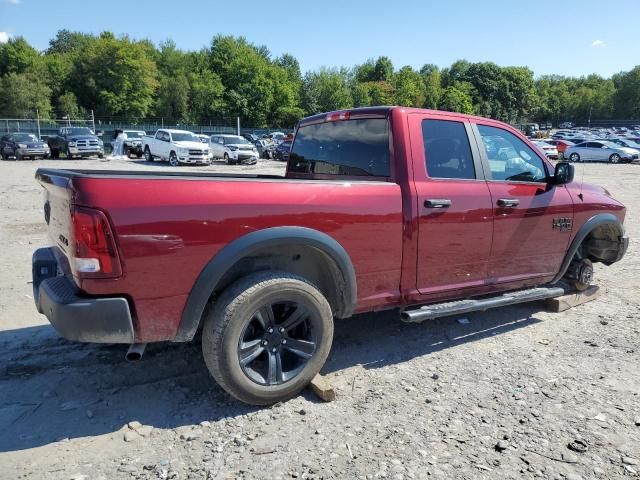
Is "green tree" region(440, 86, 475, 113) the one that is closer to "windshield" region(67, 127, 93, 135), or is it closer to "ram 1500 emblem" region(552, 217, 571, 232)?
"windshield" region(67, 127, 93, 135)

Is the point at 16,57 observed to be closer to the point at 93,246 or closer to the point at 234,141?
the point at 234,141

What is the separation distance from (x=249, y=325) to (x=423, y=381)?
4.65 ft

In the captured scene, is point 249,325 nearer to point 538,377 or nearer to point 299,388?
point 299,388

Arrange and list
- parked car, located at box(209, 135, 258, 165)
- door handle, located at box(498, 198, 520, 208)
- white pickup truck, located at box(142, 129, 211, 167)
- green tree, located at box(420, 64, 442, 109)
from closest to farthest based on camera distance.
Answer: door handle, located at box(498, 198, 520, 208)
white pickup truck, located at box(142, 129, 211, 167)
parked car, located at box(209, 135, 258, 165)
green tree, located at box(420, 64, 442, 109)

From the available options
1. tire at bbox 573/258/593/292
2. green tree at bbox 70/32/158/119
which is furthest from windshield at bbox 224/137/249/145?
green tree at bbox 70/32/158/119

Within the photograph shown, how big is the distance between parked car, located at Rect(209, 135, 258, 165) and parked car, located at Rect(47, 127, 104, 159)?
23.7ft

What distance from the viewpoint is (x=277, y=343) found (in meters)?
3.21

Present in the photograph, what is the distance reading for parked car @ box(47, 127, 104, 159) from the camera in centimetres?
2984

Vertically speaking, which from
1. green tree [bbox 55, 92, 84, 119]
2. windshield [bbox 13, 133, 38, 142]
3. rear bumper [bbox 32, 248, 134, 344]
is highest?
green tree [bbox 55, 92, 84, 119]

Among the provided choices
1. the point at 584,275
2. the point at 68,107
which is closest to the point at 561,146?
the point at 584,275

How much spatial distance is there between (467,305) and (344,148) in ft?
5.40

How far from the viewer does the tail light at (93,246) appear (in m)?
2.56

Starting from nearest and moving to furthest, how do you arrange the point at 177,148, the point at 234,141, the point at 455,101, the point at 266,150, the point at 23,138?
the point at 177,148
the point at 23,138
the point at 234,141
the point at 266,150
the point at 455,101

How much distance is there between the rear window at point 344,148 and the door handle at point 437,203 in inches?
14.6
